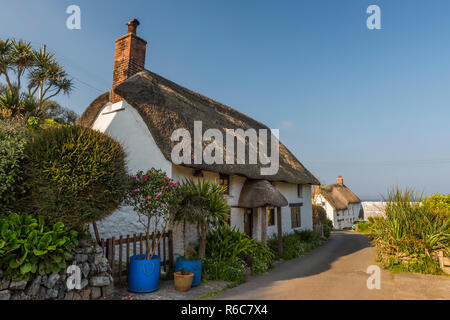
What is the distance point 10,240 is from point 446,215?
1230 centimetres

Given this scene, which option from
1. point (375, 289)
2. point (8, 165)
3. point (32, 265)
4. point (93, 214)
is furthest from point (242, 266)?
point (8, 165)

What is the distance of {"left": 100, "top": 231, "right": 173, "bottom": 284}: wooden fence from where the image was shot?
6035 mm

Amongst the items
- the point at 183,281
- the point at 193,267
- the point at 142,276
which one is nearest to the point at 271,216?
the point at 193,267

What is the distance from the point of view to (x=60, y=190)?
4.94 m

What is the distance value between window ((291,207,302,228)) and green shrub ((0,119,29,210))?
42.6 ft

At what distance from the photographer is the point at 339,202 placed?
35062mm

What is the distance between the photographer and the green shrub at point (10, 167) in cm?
480

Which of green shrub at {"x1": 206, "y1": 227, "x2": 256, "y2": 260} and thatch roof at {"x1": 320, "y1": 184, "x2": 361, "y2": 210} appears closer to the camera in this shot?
green shrub at {"x1": 206, "y1": 227, "x2": 256, "y2": 260}

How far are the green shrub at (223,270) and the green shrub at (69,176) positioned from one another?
11.2ft

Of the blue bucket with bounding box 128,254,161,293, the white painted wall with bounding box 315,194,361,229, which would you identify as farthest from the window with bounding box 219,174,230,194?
the white painted wall with bounding box 315,194,361,229

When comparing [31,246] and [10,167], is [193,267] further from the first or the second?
[10,167]

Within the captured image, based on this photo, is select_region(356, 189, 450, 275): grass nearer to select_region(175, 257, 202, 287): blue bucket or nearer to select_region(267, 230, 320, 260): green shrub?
select_region(267, 230, 320, 260): green shrub

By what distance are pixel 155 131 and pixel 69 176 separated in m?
3.29
